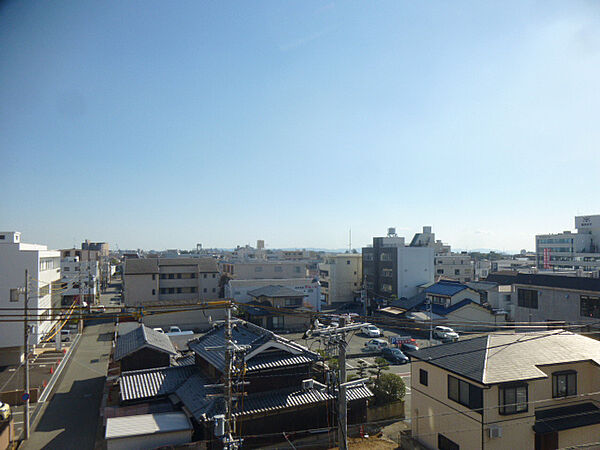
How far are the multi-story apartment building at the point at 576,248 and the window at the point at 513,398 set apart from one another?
54236mm

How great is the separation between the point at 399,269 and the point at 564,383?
31304mm

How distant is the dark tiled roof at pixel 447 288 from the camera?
115 feet

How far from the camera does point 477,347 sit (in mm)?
12844

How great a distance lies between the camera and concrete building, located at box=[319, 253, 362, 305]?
4909 centimetres

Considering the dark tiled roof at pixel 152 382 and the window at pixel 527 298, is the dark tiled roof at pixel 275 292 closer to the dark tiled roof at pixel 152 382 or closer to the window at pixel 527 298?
the window at pixel 527 298

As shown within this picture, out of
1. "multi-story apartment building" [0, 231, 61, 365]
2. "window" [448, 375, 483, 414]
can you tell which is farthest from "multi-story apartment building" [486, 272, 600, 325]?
"multi-story apartment building" [0, 231, 61, 365]

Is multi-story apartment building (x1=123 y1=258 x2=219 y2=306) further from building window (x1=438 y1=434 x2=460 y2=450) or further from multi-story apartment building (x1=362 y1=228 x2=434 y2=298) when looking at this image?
building window (x1=438 y1=434 x2=460 y2=450)

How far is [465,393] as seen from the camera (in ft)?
37.5

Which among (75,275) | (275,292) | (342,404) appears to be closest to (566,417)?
(342,404)

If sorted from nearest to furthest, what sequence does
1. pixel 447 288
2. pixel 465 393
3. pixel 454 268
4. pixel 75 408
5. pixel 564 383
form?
pixel 465 393 < pixel 564 383 < pixel 75 408 < pixel 447 288 < pixel 454 268

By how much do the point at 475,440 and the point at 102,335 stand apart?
30723 mm

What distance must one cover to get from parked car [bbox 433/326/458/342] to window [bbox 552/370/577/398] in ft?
52.3

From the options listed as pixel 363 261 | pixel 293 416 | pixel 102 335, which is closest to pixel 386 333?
pixel 363 261

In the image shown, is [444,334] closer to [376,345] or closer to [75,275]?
[376,345]
